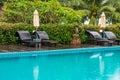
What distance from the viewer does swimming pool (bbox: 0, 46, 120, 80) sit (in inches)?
340

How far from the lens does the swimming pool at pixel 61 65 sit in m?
8.64

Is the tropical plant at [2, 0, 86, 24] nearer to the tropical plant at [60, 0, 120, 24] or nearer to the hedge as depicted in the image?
the hedge

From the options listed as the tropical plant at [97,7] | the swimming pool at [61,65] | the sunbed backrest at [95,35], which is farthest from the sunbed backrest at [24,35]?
the tropical plant at [97,7]

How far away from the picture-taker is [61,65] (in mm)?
10648

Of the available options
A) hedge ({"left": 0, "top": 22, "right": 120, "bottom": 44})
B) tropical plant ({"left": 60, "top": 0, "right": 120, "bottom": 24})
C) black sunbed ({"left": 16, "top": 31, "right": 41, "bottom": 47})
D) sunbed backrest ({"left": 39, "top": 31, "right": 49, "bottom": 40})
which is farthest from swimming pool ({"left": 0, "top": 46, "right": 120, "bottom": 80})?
tropical plant ({"left": 60, "top": 0, "right": 120, "bottom": 24})

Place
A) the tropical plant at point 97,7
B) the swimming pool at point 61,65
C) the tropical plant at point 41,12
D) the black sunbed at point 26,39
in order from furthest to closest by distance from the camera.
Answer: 1. the tropical plant at point 97,7
2. the tropical plant at point 41,12
3. the black sunbed at point 26,39
4. the swimming pool at point 61,65

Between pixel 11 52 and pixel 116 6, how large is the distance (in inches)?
566

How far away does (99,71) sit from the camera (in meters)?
9.46

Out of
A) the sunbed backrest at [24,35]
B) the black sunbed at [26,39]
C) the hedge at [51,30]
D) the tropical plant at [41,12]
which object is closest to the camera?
the black sunbed at [26,39]

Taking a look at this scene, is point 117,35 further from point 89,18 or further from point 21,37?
point 21,37

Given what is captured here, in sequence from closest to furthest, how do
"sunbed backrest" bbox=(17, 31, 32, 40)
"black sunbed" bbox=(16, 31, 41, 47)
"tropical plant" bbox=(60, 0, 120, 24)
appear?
"black sunbed" bbox=(16, 31, 41, 47), "sunbed backrest" bbox=(17, 31, 32, 40), "tropical plant" bbox=(60, 0, 120, 24)

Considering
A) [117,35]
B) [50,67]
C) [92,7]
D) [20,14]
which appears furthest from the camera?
[92,7]

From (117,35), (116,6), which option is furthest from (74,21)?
(116,6)

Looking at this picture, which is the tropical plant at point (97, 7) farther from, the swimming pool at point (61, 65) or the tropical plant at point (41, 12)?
the swimming pool at point (61, 65)
